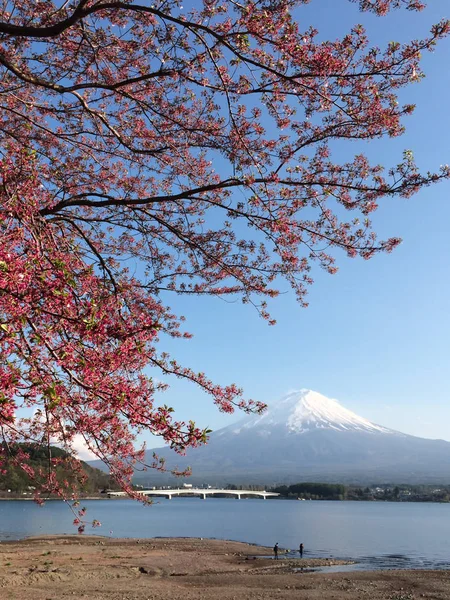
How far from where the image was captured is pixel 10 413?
2938 millimetres

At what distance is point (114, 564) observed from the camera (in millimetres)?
26719

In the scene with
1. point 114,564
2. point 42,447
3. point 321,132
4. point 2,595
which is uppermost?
point 321,132

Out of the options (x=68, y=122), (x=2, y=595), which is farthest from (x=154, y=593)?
(x=68, y=122)

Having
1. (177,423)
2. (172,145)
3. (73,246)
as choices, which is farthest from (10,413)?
(172,145)

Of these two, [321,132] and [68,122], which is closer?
[321,132]

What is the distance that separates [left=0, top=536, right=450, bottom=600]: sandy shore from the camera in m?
18.1

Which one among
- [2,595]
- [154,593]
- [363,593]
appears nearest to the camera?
[2,595]

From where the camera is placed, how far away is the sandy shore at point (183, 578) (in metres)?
18.1

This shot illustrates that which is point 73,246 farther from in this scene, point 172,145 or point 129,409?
point 129,409

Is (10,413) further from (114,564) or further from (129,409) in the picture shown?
(114,564)

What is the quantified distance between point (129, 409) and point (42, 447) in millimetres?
1741

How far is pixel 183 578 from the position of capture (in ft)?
79.7

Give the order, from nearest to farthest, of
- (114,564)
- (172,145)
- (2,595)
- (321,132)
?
(321,132), (172,145), (2,595), (114,564)

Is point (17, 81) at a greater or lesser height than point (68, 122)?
greater
